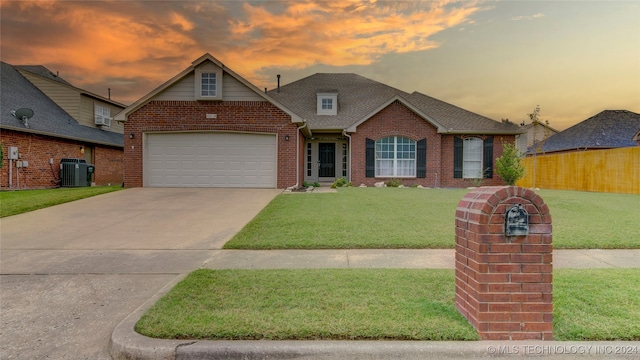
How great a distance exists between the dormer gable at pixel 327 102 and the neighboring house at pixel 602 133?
54.4 ft

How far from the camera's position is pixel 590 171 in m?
19.2

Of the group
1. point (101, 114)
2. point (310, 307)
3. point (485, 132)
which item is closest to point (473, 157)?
point (485, 132)

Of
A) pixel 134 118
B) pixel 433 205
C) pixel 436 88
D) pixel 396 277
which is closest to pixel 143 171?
pixel 134 118

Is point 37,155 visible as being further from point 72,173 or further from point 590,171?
point 590,171

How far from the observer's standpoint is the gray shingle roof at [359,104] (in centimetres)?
1969

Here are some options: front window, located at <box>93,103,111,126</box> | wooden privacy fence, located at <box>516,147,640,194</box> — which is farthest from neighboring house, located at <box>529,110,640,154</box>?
front window, located at <box>93,103,111,126</box>

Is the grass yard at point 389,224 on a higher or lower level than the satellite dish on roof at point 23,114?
lower

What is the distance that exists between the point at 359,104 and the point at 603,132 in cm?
2123

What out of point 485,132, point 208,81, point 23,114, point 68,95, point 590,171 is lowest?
point 590,171

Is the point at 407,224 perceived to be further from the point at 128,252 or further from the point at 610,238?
the point at 128,252

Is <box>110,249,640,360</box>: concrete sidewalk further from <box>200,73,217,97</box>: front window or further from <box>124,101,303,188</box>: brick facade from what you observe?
<box>200,73,217,97</box>: front window

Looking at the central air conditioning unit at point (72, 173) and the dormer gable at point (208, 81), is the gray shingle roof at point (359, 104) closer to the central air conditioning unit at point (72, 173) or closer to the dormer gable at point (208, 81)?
the dormer gable at point (208, 81)

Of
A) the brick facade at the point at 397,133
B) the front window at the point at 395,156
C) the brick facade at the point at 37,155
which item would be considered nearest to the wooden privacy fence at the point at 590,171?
the brick facade at the point at 397,133

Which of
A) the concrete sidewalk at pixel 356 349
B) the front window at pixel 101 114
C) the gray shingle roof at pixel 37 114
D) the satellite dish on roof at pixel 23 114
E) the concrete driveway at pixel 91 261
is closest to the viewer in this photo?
the concrete sidewalk at pixel 356 349
